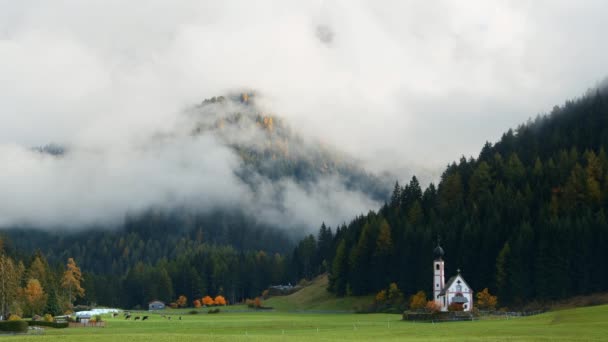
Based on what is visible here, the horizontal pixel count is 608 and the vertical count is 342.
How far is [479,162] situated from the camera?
605ft

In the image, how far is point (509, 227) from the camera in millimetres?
146000

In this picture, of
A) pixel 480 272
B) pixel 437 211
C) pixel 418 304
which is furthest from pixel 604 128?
pixel 418 304

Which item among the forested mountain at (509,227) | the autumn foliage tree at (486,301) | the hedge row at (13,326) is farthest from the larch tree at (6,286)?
the autumn foliage tree at (486,301)

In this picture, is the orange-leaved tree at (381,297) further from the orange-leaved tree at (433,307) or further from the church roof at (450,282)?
the orange-leaved tree at (433,307)

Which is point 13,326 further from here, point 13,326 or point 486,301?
point 486,301

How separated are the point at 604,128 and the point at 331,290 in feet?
255

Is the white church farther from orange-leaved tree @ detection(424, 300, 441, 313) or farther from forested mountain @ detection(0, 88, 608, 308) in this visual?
forested mountain @ detection(0, 88, 608, 308)

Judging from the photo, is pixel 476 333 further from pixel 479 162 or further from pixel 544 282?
pixel 479 162

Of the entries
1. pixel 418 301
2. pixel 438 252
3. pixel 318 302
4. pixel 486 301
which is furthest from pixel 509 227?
pixel 318 302

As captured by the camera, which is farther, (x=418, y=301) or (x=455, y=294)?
(x=418, y=301)

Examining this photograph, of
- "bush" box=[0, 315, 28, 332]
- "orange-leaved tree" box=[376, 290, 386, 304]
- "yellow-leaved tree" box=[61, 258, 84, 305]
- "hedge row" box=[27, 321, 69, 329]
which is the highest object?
"yellow-leaved tree" box=[61, 258, 84, 305]

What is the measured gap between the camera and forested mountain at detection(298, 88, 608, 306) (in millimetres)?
132250

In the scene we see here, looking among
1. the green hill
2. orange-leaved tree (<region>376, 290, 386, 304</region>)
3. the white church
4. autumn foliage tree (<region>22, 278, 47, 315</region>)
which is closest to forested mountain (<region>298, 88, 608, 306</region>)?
the green hill

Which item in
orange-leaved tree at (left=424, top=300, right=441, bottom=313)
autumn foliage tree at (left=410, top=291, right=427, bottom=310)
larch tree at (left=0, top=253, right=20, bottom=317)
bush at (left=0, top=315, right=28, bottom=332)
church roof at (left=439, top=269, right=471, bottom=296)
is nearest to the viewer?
bush at (left=0, top=315, right=28, bottom=332)
